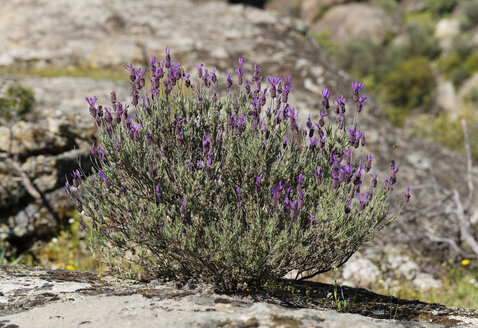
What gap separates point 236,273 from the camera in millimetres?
3102

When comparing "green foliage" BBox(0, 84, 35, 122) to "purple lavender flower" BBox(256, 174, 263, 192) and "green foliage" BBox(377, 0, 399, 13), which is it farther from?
"green foliage" BBox(377, 0, 399, 13)

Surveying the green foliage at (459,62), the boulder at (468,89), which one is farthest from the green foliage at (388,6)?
the boulder at (468,89)

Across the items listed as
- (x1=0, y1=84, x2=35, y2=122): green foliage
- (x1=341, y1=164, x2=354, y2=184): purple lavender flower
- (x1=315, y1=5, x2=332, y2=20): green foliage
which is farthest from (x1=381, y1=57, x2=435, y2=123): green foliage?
(x1=341, y1=164, x2=354, y2=184): purple lavender flower

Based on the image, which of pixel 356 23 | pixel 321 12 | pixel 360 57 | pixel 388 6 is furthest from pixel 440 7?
pixel 360 57

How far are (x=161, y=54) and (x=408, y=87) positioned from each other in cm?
2435

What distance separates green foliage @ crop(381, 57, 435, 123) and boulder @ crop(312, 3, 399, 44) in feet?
27.0

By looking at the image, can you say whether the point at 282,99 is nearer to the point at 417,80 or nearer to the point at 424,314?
the point at 424,314

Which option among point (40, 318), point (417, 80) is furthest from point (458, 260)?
point (417, 80)

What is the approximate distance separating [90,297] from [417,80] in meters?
31.0

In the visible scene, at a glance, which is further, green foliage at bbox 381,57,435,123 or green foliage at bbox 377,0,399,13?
green foliage at bbox 377,0,399,13

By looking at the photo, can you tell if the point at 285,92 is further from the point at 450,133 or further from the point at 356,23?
the point at 356,23

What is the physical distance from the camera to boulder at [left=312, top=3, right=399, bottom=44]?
131ft

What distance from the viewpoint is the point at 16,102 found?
6.70m

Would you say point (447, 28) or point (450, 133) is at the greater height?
point (447, 28)
